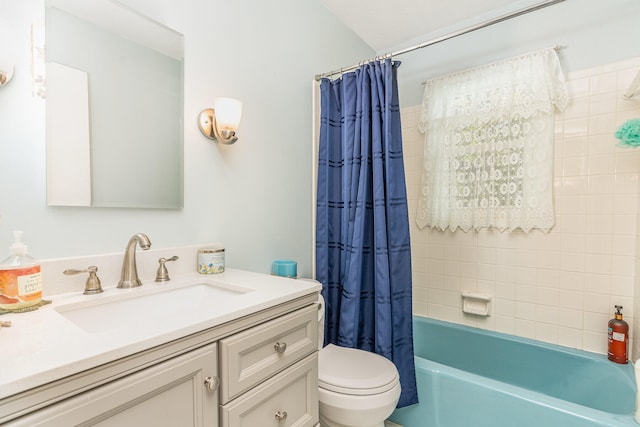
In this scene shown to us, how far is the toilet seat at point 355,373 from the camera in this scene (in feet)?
4.16

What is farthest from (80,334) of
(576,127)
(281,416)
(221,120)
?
(576,127)

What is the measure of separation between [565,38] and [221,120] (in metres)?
2.09

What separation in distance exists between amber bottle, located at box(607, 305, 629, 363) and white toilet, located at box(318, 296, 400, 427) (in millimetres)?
1280

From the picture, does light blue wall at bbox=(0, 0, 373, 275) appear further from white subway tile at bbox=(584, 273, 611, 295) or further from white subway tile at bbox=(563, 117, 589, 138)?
white subway tile at bbox=(584, 273, 611, 295)

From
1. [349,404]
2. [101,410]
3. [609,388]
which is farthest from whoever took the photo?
[609,388]

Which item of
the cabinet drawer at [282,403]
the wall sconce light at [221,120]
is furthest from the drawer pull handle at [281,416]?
the wall sconce light at [221,120]

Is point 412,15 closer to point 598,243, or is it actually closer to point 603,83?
point 603,83

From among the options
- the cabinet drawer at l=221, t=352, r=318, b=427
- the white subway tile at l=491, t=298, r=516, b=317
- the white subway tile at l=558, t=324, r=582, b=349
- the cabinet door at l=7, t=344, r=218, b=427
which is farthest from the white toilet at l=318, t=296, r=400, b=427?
the white subway tile at l=558, t=324, r=582, b=349

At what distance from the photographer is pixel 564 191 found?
189 cm

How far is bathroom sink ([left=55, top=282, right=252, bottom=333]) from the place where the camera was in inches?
32.9

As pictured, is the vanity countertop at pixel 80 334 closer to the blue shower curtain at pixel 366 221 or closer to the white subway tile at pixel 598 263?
the blue shower curtain at pixel 366 221

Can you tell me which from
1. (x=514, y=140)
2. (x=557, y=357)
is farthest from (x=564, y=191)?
(x=557, y=357)

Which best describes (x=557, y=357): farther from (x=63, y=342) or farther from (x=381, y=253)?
(x=63, y=342)

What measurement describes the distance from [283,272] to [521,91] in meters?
1.84
